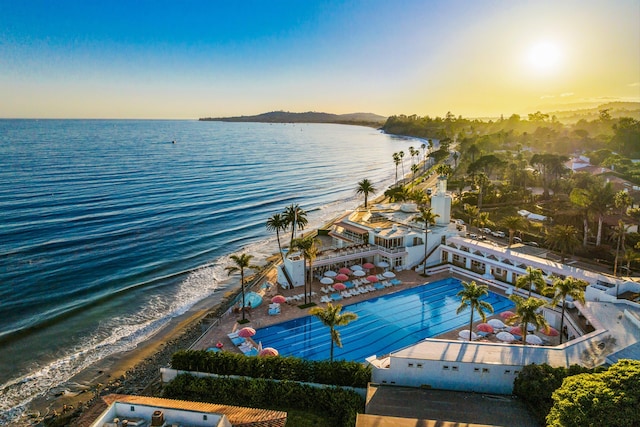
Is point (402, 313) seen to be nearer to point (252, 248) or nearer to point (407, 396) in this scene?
point (407, 396)

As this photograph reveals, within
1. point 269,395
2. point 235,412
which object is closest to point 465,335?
point 269,395

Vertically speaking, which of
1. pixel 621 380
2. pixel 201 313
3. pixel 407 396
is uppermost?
pixel 621 380

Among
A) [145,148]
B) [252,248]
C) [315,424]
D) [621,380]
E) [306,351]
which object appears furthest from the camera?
[145,148]

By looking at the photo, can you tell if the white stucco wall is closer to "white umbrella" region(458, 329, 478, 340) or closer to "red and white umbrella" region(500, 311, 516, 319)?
"white umbrella" region(458, 329, 478, 340)

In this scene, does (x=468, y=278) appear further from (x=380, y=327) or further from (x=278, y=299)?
(x=278, y=299)

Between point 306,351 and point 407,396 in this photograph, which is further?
point 306,351

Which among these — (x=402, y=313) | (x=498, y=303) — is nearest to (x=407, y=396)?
(x=402, y=313)

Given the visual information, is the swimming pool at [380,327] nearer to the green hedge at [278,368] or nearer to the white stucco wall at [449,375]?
the green hedge at [278,368]
